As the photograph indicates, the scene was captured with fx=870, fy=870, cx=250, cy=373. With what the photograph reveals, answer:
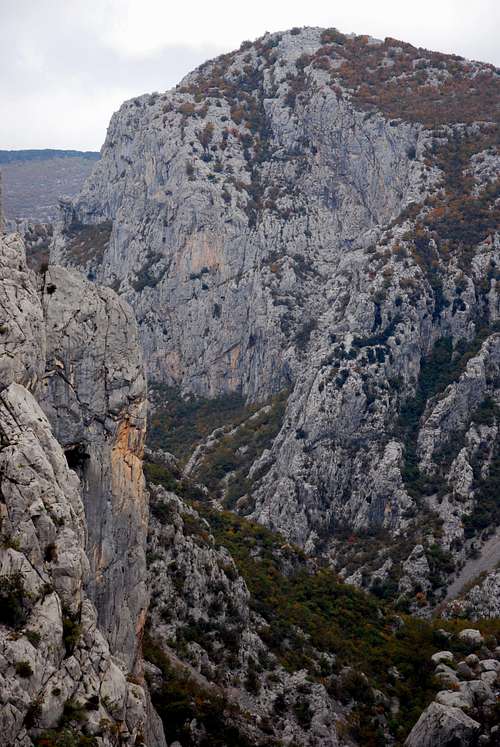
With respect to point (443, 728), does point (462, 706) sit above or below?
above

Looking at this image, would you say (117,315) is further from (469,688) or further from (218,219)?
(218,219)

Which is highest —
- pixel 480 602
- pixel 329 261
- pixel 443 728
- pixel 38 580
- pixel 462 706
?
pixel 329 261

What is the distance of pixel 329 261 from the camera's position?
133875 mm

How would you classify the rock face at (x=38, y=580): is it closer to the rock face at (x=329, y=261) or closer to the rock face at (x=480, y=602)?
the rock face at (x=480, y=602)

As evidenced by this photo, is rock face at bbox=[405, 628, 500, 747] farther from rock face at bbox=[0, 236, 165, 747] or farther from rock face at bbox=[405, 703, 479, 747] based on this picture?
rock face at bbox=[0, 236, 165, 747]

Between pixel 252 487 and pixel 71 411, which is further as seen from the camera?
pixel 252 487

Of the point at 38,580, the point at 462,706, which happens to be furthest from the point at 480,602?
the point at 38,580

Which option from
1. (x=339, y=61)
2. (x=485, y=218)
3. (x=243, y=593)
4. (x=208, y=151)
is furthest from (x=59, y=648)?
(x=339, y=61)

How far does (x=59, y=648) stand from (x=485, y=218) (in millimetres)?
100597

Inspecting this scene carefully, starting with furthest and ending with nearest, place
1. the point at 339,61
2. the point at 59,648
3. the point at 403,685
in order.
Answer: the point at 339,61, the point at 403,685, the point at 59,648

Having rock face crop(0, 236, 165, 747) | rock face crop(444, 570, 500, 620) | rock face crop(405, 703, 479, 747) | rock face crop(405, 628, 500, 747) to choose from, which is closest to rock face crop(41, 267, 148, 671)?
rock face crop(0, 236, 165, 747)

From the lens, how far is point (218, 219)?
135500 millimetres

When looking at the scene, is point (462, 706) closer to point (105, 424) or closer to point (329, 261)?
point (105, 424)

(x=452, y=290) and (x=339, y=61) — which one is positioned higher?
(x=339, y=61)
